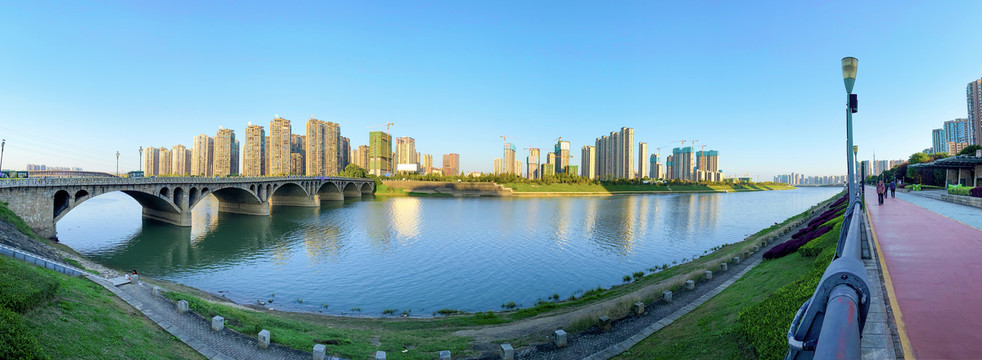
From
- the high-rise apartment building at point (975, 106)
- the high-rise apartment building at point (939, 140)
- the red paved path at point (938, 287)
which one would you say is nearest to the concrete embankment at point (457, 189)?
the high-rise apartment building at point (975, 106)

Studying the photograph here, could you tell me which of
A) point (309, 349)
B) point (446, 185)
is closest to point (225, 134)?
point (446, 185)

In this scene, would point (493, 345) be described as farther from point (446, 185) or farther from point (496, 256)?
point (446, 185)

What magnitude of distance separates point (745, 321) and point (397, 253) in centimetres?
2746

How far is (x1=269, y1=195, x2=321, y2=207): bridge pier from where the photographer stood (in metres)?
78.4

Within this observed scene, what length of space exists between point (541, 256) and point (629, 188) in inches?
4520

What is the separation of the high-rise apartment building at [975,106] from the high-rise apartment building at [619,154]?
10718 centimetres

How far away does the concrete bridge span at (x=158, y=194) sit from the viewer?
29.5m

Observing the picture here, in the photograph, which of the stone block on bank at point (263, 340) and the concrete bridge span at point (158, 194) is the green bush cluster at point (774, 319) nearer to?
the stone block on bank at point (263, 340)

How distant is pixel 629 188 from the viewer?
448 ft

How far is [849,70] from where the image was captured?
9.99 m

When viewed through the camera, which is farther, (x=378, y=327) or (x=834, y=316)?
Answer: (x=378, y=327)

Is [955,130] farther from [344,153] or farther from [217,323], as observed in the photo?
[344,153]

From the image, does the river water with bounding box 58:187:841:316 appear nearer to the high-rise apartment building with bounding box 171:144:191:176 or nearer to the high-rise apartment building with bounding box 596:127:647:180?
the high-rise apartment building with bounding box 171:144:191:176

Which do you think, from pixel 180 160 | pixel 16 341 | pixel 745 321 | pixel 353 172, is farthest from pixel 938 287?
pixel 180 160
